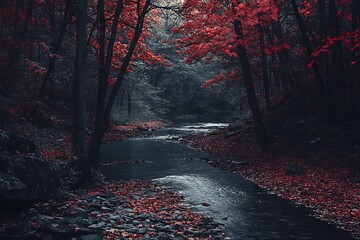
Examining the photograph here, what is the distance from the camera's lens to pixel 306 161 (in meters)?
16.2

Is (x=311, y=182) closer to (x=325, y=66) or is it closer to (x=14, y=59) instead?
(x=325, y=66)

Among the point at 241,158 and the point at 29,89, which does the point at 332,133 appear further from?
the point at 29,89

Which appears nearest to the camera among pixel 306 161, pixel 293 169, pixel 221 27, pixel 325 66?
pixel 293 169

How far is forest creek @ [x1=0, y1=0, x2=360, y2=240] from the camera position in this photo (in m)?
8.91

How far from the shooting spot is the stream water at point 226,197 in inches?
359

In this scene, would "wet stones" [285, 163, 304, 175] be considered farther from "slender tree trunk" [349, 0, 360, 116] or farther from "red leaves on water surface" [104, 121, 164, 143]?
"red leaves on water surface" [104, 121, 164, 143]

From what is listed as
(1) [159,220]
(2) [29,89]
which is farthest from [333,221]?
(2) [29,89]

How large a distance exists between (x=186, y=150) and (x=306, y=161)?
1058 centimetres

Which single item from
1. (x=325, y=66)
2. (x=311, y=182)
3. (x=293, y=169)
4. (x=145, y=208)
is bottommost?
(x=145, y=208)

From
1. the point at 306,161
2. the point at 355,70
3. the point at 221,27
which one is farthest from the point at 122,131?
the point at 355,70

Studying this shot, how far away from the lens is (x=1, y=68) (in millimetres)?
19469

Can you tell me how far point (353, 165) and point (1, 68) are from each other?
62.6 feet

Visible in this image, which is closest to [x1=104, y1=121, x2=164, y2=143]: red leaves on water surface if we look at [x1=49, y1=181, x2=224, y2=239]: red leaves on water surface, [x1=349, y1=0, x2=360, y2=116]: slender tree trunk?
[x1=49, y1=181, x2=224, y2=239]: red leaves on water surface

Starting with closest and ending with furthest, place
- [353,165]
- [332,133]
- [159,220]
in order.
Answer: [159,220]
[353,165]
[332,133]
